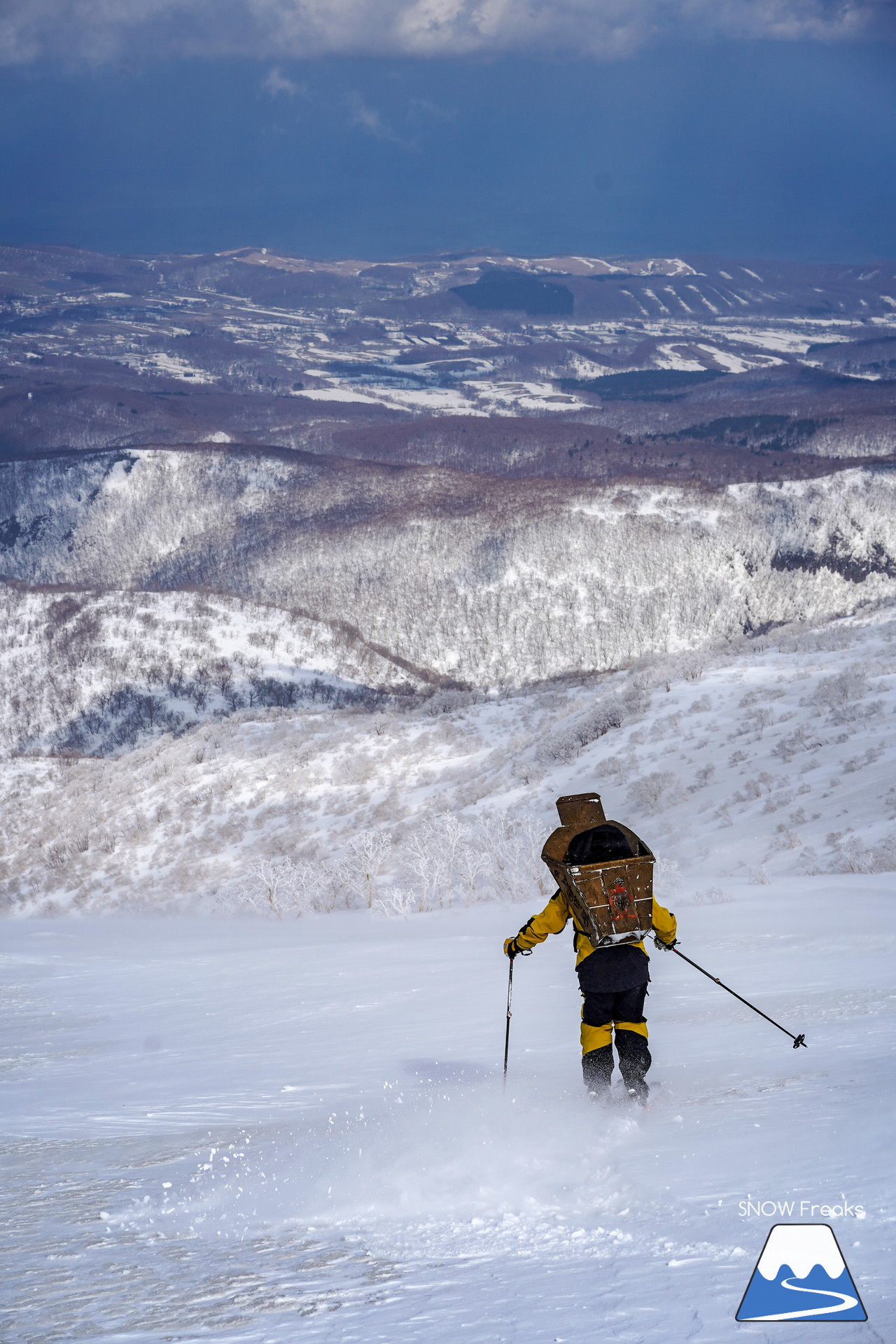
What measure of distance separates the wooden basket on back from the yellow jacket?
89 millimetres

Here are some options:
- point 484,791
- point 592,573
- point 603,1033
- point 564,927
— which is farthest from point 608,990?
point 592,573

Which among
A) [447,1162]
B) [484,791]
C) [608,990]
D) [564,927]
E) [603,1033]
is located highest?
[564,927]

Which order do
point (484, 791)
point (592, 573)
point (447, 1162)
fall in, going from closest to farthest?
1. point (447, 1162)
2. point (484, 791)
3. point (592, 573)

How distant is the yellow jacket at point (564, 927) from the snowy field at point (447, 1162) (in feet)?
3.05

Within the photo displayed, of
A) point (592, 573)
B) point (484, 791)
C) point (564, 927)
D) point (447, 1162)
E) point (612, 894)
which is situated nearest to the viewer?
point (447, 1162)

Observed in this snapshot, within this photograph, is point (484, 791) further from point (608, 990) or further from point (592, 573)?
point (592, 573)

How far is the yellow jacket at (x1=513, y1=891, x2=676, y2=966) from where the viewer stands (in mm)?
6695

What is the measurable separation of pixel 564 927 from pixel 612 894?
17.9 inches

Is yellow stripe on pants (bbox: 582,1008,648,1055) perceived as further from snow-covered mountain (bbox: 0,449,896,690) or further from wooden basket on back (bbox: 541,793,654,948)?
snow-covered mountain (bbox: 0,449,896,690)

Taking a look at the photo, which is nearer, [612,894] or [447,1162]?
[447,1162]

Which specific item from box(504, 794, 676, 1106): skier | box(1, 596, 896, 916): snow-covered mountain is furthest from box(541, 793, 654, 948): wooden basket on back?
box(1, 596, 896, 916): snow-covered mountain

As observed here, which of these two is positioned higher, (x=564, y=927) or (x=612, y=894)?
(x=612, y=894)

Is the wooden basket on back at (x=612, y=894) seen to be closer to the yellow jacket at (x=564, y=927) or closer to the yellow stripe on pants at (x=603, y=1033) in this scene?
the yellow jacket at (x=564, y=927)

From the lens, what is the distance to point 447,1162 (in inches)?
228
